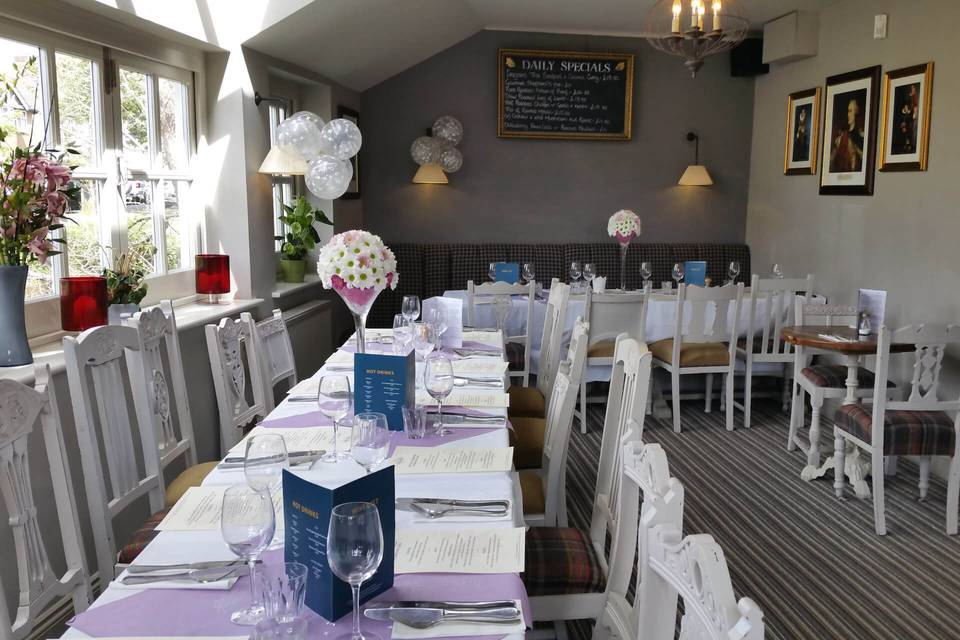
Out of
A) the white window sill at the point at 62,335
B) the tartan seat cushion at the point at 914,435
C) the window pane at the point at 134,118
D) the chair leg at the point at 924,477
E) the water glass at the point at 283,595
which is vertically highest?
the window pane at the point at 134,118

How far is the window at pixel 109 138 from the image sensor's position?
9.87ft

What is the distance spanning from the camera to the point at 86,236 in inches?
134

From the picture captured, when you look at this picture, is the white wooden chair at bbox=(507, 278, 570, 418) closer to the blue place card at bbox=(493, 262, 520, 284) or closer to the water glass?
the blue place card at bbox=(493, 262, 520, 284)

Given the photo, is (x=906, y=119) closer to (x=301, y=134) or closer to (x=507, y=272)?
(x=507, y=272)

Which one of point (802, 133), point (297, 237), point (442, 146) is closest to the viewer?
point (297, 237)

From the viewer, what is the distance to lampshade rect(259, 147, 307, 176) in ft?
14.6

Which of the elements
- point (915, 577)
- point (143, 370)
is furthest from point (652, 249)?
point (143, 370)

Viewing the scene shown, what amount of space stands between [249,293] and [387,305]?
2.56 m

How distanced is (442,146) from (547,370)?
3.81 m

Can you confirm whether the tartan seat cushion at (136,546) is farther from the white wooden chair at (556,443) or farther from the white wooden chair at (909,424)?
the white wooden chair at (909,424)

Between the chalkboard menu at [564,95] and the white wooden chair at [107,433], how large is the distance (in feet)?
17.3

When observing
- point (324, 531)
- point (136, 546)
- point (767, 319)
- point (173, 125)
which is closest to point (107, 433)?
point (136, 546)

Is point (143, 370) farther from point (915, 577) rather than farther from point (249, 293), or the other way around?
point (915, 577)

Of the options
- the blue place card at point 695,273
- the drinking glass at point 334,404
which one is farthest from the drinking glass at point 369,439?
the blue place card at point 695,273
